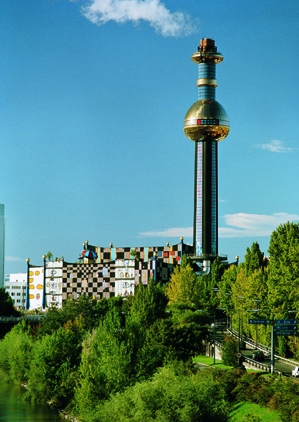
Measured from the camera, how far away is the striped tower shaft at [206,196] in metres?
136

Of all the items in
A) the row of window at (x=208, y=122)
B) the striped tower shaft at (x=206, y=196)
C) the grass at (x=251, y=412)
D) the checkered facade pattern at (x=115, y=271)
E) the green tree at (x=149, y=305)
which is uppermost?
the row of window at (x=208, y=122)

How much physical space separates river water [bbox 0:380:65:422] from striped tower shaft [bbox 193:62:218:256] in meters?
76.5

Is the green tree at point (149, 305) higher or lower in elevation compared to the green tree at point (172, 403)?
higher

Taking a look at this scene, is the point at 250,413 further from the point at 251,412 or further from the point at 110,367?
the point at 110,367

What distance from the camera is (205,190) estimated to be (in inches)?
5399

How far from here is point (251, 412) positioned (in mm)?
42812

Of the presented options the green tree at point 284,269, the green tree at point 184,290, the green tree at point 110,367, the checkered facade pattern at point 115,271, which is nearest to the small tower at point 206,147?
the checkered facade pattern at point 115,271

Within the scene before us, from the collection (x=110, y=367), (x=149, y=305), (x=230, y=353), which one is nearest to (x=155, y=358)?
(x=110, y=367)

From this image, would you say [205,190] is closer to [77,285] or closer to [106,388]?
[77,285]

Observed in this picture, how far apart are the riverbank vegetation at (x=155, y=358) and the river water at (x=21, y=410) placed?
1228 millimetres

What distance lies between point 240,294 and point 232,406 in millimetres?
41630

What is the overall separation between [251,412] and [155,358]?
10.2m

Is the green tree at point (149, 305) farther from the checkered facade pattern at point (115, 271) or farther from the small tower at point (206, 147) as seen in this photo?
the small tower at point (206, 147)

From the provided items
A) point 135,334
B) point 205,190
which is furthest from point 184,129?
point 135,334
